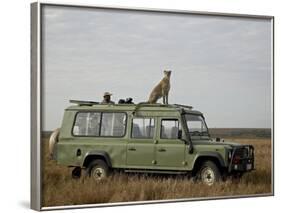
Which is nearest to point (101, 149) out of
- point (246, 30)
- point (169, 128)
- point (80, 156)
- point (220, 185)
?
point (80, 156)

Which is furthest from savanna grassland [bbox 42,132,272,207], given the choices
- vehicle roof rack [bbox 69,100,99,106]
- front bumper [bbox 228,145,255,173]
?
vehicle roof rack [bbox 69,100,99,106]

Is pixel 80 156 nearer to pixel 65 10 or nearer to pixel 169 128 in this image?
pixel 169 128

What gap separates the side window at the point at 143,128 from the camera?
1184 cm

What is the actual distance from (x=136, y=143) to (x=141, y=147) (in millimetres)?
95

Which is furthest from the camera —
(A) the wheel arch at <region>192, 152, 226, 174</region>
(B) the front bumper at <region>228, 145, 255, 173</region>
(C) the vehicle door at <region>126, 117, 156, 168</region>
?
(B) the front bumper at <region>228, 145, 255, 173</region>

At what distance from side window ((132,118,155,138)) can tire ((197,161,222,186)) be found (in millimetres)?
925

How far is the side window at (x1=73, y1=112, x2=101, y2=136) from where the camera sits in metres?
11.7

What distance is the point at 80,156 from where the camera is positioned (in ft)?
38.4

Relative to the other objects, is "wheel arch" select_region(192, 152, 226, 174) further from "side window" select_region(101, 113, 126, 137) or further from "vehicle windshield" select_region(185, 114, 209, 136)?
"side window" select_region(101, 113, 126, 137)

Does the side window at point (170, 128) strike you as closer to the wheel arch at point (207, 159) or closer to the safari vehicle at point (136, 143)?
the safari vehicle at point (136, 143)

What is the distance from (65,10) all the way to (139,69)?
1.44 metres

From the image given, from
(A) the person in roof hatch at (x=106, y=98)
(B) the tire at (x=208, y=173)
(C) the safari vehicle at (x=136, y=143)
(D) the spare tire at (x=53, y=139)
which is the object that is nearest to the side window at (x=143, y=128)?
(C) the safari vehicle at (x=136, y=143)

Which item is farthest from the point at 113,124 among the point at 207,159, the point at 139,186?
the point at 207,159

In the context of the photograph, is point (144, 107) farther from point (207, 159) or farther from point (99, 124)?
point (207, 159)
